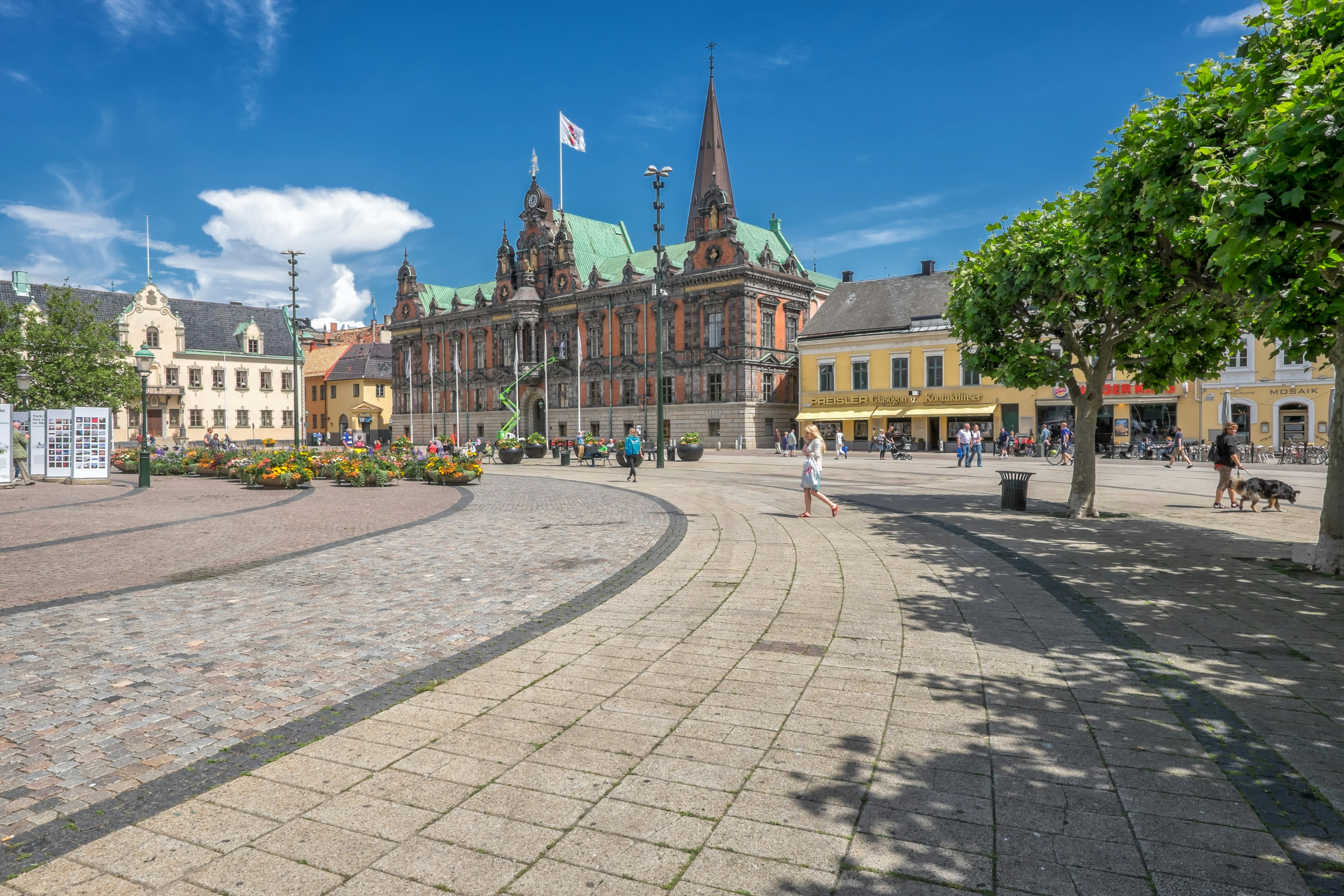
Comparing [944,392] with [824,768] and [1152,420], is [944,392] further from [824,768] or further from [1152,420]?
[824,768]

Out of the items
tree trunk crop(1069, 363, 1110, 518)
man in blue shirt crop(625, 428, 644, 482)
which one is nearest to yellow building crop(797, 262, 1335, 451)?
man in blue shirt crop(625, 428, 644, 482)

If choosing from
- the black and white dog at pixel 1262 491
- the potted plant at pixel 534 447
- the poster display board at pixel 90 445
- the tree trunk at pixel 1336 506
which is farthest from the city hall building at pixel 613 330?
the tree trunk at pixel 1336 506

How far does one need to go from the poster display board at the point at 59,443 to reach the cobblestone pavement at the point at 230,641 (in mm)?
16049

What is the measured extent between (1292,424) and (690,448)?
1103 inches

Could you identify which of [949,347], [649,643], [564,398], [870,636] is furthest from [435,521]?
[564,398]

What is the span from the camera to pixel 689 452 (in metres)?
34.2

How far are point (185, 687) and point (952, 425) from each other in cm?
4525

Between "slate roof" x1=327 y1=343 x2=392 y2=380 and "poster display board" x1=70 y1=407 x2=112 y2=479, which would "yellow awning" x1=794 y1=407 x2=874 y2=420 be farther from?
"slate roof" x1=327 y1=343 x2=392 y2=380

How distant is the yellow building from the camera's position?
117 ft

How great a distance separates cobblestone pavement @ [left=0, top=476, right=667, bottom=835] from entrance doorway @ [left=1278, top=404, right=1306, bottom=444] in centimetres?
3797

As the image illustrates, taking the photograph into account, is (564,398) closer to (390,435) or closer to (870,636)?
(390,435)

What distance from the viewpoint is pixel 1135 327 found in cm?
1296

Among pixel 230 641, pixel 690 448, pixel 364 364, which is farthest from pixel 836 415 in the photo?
pixel 364 364

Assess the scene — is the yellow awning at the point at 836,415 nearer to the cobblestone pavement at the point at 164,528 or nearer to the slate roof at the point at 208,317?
the cobblestone pavement at the point at 164,528
